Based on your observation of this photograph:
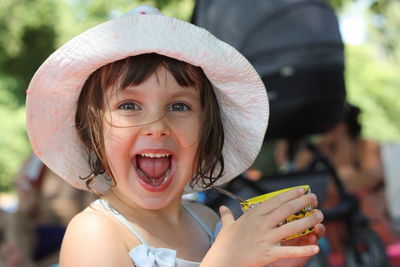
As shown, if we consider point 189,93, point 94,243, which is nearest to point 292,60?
point 189,93

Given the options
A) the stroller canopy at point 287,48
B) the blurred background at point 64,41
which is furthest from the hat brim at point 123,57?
the blurred background at point 64,41

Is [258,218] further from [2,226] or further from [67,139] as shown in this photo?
[2,226]

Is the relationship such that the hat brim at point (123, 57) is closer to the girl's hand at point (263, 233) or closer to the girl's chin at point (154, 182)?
the girl's chin at point (154, 182)

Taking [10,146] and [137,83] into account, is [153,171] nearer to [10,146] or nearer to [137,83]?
[137,83]

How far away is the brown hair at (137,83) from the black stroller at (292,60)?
3.89 feet

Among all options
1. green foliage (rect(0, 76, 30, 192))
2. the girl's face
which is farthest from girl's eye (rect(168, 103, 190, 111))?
green foliage (rect(0, 76, 30, 192))

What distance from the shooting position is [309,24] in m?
3.23

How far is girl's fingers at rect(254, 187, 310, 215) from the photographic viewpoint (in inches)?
54.9

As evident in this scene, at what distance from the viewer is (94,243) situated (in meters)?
1.42

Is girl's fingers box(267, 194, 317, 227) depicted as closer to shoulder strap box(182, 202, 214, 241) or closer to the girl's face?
the girl's face

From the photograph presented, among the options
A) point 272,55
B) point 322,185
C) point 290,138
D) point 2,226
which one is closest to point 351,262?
point 322,185

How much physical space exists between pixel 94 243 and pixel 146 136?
31cm

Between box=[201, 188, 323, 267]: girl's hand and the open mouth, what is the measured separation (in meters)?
0.24

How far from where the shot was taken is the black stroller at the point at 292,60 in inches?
121
